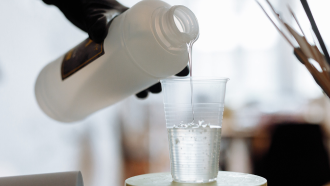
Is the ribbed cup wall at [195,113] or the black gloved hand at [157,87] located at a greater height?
the black gloved hand at [157,87]

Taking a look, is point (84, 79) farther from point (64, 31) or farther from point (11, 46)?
point (64, 31)

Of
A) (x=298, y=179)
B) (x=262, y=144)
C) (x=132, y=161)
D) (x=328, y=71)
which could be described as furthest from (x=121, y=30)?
(x=132, y=161)

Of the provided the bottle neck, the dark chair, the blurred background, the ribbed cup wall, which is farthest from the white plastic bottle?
the dark chair

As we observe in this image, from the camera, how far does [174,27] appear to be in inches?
23.8

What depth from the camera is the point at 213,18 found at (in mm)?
3650

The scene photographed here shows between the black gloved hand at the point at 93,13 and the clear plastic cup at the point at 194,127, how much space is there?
0.21m

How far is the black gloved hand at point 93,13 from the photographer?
710 millimetres

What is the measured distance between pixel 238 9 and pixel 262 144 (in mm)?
1718

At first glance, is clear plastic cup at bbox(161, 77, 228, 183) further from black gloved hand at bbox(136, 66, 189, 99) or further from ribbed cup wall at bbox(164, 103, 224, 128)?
black gloved hand at bbox(136, 66, 189, 99)

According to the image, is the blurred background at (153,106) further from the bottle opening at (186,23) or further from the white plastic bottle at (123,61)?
the bottle opening at (186,23)

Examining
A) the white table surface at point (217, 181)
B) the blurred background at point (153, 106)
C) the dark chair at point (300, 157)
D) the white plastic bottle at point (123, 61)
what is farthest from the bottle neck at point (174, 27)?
the dark chair at point (300, 157)

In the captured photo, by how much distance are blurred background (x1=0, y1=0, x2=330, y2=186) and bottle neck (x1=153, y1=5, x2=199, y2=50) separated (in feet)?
4.93

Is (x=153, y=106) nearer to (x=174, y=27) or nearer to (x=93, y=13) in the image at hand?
(x=93, y=13)

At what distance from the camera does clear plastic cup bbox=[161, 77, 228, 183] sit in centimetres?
57
